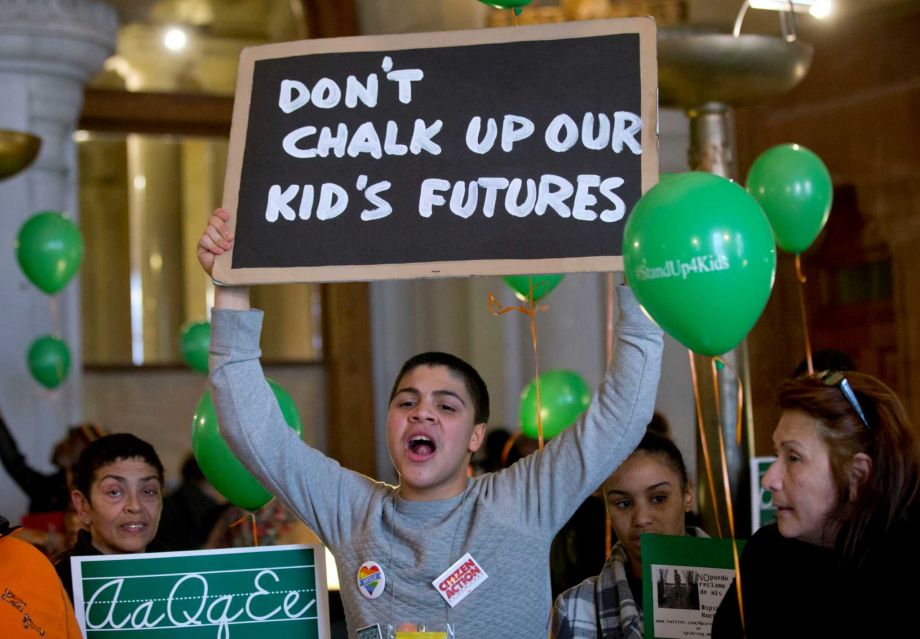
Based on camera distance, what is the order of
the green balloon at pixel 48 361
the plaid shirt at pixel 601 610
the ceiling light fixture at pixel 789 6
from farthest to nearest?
the green balloon at pixel 48 361 < the ceiling light fixture at pixel 789 6 < the plaid shirt at pixel 601 610

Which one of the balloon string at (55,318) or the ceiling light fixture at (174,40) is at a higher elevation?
the ceiling light fixture at (174,40)

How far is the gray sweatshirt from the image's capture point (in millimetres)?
2305

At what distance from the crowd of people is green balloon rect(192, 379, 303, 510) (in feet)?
2.02

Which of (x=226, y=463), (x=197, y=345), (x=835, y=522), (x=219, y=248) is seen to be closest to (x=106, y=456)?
(x=226, y=463)

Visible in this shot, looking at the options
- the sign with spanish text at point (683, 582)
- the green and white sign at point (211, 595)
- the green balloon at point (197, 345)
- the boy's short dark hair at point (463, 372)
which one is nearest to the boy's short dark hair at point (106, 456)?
the green and white sign at point (211, 595)

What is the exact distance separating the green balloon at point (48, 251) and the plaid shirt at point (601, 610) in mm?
3899

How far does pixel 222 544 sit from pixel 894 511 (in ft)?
9.48

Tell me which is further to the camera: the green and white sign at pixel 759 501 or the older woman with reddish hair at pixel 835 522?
the green and white sign at pixel 759 501

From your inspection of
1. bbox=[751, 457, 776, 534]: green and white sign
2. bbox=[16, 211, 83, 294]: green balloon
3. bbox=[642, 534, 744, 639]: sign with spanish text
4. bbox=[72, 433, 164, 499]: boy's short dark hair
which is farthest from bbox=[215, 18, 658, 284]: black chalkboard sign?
bbox=[16, 211, 83, 294]: green balloon

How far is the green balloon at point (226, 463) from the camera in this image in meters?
3.13

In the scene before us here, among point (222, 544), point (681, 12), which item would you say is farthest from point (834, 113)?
point (222, 544)

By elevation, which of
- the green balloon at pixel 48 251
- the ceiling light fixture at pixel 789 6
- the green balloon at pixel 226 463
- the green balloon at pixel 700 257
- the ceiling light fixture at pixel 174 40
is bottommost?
the green balloon at pixel 226 463

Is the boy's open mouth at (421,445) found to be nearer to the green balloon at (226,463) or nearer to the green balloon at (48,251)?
the green balloon at (226,463)

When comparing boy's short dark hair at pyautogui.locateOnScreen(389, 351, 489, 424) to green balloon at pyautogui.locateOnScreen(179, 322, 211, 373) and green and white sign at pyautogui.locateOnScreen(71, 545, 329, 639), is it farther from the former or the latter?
green balloon at pyautogui.locateOnScreen(179, 322, 211, 373)
